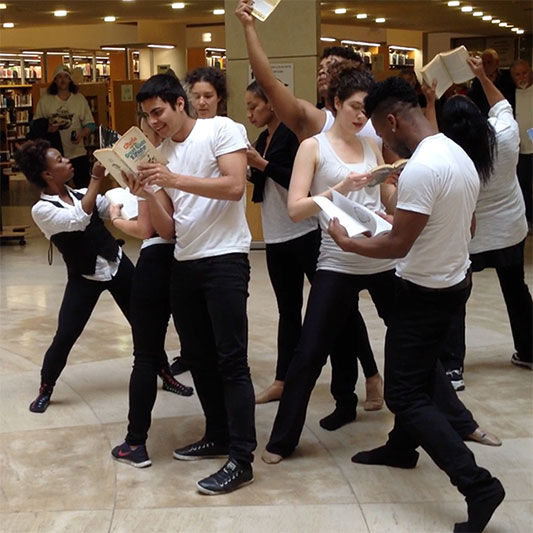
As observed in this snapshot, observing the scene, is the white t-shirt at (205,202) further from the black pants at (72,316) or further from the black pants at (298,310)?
the black pants at (72,316)

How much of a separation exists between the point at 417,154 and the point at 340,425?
1.54 meters

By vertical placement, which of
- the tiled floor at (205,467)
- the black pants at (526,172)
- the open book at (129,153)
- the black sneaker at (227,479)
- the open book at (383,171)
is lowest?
the tiled floor at (205,467)

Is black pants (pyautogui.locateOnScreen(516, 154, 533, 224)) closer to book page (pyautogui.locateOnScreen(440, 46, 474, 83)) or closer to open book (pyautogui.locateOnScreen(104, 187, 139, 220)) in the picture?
book page (pyautogui.locateOnScreen(440, 46, 474, 83))

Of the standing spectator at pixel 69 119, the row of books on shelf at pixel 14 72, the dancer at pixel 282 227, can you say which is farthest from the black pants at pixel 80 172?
the row of books on shelf at pixel 14 72

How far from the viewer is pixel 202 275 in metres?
3.35

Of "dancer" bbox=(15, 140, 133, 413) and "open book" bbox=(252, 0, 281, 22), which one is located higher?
"open book" bbox=(252, 0, 281, 22)

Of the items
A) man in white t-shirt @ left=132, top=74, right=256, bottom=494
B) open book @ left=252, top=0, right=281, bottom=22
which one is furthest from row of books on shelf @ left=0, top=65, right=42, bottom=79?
man in white t-shirt @ left=132, top=74, right=256, bottom=494

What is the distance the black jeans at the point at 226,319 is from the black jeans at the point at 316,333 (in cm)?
25

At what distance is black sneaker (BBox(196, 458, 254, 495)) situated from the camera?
130 inches

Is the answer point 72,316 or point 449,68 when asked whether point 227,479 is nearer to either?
point 72,316

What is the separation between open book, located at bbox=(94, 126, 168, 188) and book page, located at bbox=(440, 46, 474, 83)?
5.60 feet

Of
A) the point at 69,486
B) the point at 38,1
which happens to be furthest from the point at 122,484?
the point at 38,1

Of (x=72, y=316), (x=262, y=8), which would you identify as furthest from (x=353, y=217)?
(x=72, y=316)

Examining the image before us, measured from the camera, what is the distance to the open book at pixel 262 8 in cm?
363
